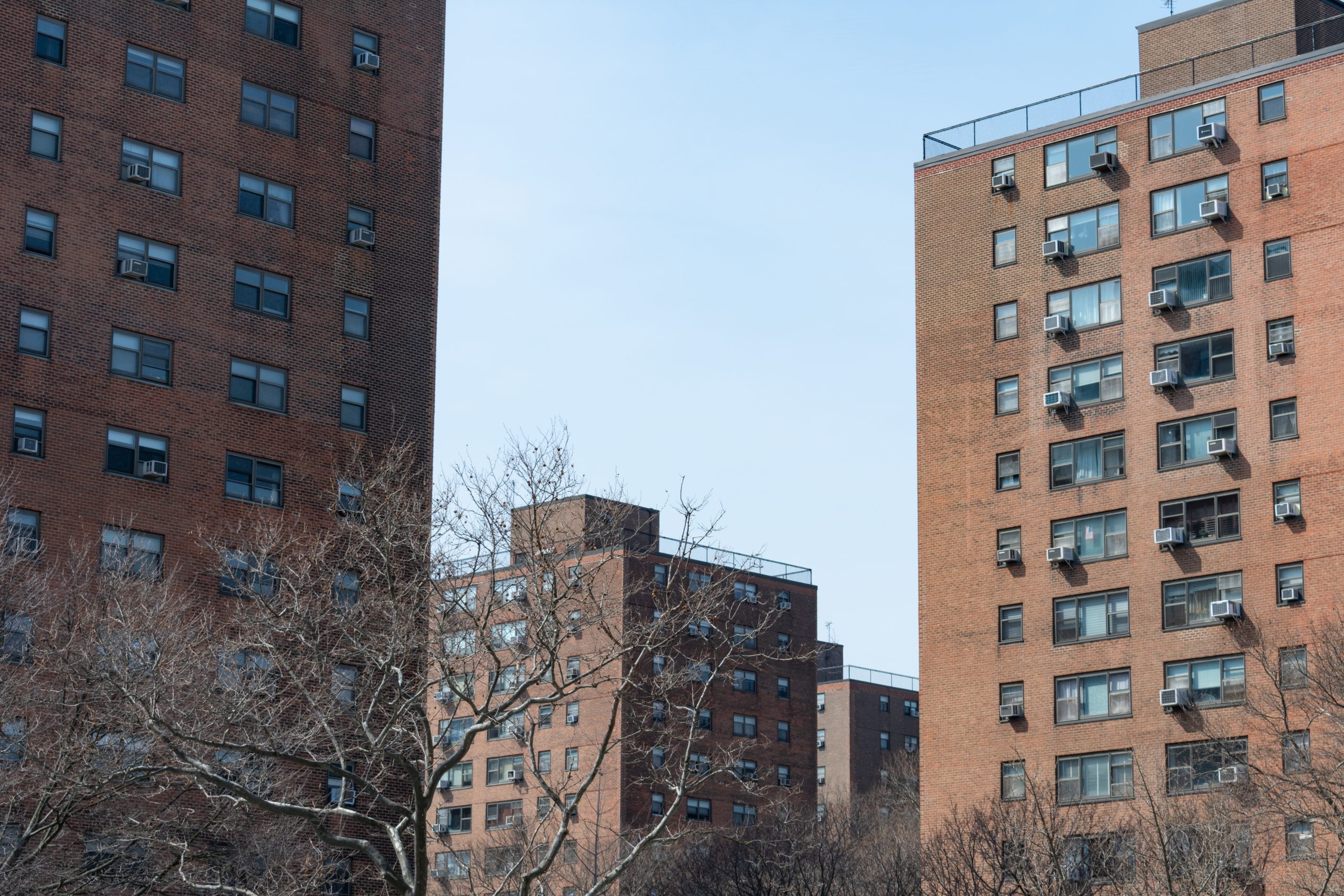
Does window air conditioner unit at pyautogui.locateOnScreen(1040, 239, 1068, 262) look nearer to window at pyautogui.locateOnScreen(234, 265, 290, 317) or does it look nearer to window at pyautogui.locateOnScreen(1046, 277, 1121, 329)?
window at pyautogui.locateOnScreen(1046, 277, 1121, 329)

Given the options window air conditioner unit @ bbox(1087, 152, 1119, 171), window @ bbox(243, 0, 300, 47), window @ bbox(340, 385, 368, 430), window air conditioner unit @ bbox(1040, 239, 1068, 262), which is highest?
window @ bbox(243, 0, 300, 47)

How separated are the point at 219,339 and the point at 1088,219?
112 ft

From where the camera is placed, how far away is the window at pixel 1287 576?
218 feet

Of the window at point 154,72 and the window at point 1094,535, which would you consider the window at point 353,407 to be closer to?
the window at point 154,72

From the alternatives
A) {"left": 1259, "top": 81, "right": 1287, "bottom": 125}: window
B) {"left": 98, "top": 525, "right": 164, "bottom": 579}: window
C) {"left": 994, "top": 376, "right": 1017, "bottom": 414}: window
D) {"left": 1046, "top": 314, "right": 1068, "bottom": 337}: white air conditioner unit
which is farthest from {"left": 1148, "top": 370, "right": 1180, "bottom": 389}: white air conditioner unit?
{"left": 98, "top": 525, "right": 164, "bottom": 579}: window

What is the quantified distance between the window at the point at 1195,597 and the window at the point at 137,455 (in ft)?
117

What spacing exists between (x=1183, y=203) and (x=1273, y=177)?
3.49m

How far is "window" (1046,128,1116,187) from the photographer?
74.6 metres

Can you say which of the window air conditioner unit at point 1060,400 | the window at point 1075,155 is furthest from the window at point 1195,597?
the window at point 1075,155

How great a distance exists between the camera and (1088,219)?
74500mm

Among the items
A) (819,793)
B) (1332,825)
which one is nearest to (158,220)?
(1332,825)

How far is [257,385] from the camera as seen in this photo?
60.1 meters

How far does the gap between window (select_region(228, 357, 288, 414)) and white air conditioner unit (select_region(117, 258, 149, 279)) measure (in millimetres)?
3987

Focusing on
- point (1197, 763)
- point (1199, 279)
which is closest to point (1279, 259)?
point (1199, 279)
